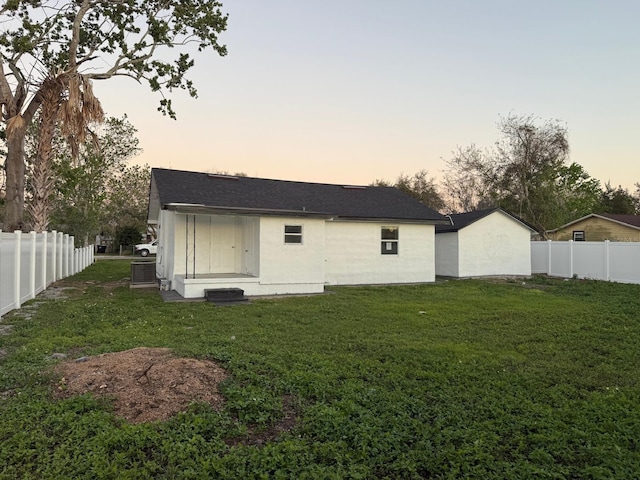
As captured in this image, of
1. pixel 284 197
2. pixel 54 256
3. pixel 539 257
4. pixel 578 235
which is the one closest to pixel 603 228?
pixel 578 235

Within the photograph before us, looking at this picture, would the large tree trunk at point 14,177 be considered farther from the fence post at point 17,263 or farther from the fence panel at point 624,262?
the fence panel at point 624,262

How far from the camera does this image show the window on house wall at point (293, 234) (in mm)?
12336

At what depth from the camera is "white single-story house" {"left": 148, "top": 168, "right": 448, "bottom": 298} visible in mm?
11859

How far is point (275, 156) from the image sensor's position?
20.6 m

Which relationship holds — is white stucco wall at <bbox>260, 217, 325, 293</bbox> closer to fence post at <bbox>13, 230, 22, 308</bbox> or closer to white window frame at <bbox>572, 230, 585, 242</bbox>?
fence post at <bbox>13, 230, 22, 308</bbox>

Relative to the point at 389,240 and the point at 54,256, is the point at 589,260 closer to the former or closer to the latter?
the point at 389,240

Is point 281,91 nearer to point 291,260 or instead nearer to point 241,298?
point 291,260

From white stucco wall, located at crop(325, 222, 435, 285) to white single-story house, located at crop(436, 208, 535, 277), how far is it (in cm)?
194

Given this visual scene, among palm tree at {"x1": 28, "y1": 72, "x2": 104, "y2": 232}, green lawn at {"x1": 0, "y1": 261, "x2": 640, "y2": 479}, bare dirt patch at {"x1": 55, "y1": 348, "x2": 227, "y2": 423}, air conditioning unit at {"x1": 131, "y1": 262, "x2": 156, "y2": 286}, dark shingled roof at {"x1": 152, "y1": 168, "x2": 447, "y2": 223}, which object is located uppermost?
palm tree at {"x1": 28, "y1": 72, "x2": 104, "y2": 232}

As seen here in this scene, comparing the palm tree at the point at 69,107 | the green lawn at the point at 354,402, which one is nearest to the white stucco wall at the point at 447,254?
the green lawn at the point at 354,402

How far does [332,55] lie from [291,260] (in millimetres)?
7693

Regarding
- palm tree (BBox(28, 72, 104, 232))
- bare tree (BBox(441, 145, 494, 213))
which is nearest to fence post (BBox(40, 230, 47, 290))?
palm tree (BBox(28, 72, 104, 232))

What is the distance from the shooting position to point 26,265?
969 cm

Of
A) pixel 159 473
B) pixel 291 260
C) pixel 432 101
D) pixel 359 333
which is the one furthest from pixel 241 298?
pixel 432 101
